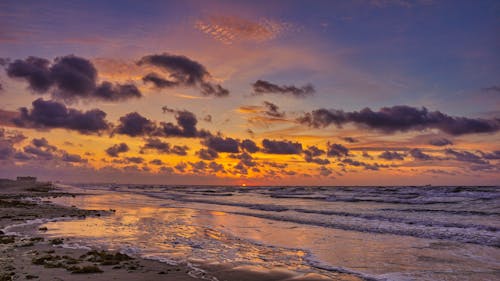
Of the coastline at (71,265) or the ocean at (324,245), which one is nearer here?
the coastline at (71,265)

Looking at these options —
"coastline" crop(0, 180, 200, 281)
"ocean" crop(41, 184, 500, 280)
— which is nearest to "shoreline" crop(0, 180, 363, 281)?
"coastline" crop(0, 180, 200, 281)

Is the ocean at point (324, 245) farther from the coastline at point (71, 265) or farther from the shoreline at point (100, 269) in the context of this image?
the coastline at point (71, 265)

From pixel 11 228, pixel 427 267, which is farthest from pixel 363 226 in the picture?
pixel 11 228

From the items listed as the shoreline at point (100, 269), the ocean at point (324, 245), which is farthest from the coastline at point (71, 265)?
the ocean at point (324, 245)

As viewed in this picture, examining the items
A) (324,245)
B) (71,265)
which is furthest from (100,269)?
(324,245)

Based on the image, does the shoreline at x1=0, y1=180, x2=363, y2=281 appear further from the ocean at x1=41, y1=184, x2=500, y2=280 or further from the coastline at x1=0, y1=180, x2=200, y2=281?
the ocean at x1=41, y1=184, x2=500, y2=280

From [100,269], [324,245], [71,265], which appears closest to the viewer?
[100,269]

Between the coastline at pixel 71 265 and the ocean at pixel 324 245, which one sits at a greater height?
the coastline at pixel 71 265

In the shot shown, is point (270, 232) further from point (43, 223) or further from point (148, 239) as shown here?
point (43, 223)

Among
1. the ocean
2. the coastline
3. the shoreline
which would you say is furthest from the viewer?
the ocean

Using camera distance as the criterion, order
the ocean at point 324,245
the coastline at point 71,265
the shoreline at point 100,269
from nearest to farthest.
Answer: the coastline at point 71,265, the shoreline at point 100,269, the ocean at point 324,245

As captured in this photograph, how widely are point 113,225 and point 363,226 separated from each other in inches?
772

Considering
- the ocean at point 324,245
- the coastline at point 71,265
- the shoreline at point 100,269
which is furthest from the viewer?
the ocean at point 324,245

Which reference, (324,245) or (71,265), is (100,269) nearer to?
(71,265)
